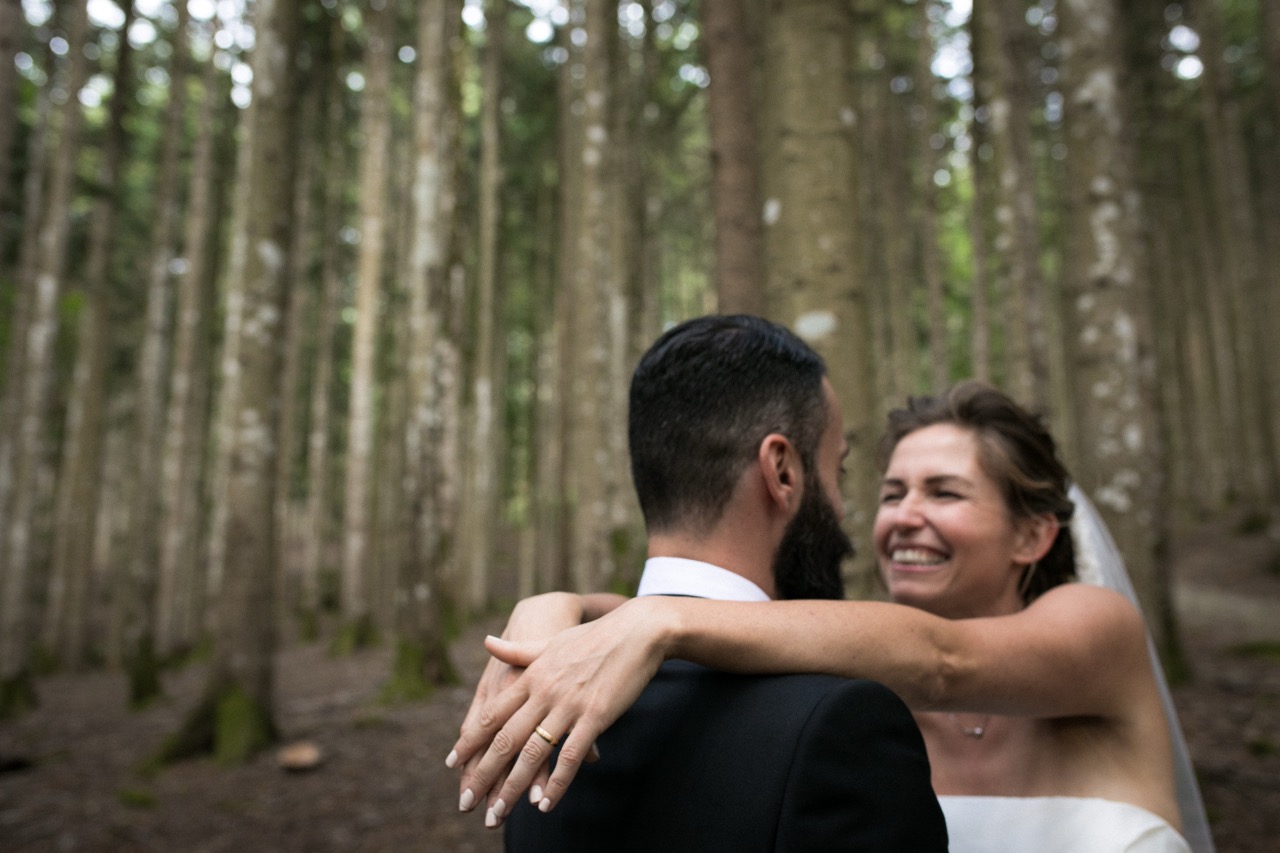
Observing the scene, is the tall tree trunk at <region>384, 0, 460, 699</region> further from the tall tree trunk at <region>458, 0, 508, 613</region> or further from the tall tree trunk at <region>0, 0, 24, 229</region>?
the tall tree trunk at <region>0, 0, 24, 229</region>

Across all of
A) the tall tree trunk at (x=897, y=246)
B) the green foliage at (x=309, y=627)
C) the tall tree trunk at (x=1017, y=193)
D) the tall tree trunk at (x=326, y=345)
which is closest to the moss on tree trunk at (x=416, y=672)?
the tall tree trunk at (x=326, y=345)

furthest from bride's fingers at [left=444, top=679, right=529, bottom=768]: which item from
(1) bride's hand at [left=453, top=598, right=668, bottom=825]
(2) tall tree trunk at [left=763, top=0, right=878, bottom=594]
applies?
(2) tall tree trunk at [left=763, top=0, right=878, bottom=594]

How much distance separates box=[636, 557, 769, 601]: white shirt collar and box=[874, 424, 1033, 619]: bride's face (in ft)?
3.85

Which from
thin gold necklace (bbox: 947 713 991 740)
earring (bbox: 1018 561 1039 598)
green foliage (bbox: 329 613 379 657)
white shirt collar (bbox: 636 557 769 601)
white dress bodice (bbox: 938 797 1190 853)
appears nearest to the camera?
white shirt collar (bbox: 636 557 769 601)

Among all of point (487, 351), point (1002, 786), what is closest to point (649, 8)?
point (487, 351)

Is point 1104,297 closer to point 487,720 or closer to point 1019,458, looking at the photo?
point 1019,458

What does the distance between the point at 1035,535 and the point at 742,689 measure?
1.72 meters

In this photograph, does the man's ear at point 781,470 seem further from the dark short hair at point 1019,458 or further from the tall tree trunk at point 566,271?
the tall tree trunk at point 566,271

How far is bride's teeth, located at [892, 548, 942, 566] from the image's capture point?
264 centimetres

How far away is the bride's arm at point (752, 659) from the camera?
1223mm

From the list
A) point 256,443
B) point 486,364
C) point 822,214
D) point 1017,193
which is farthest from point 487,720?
point 486,364

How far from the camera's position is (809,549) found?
5.70ft

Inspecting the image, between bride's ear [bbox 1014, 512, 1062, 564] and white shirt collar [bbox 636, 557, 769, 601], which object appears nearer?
white shirt collar [bbox 636, 557, 769, 601]

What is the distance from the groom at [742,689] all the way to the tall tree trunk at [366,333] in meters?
11.8
